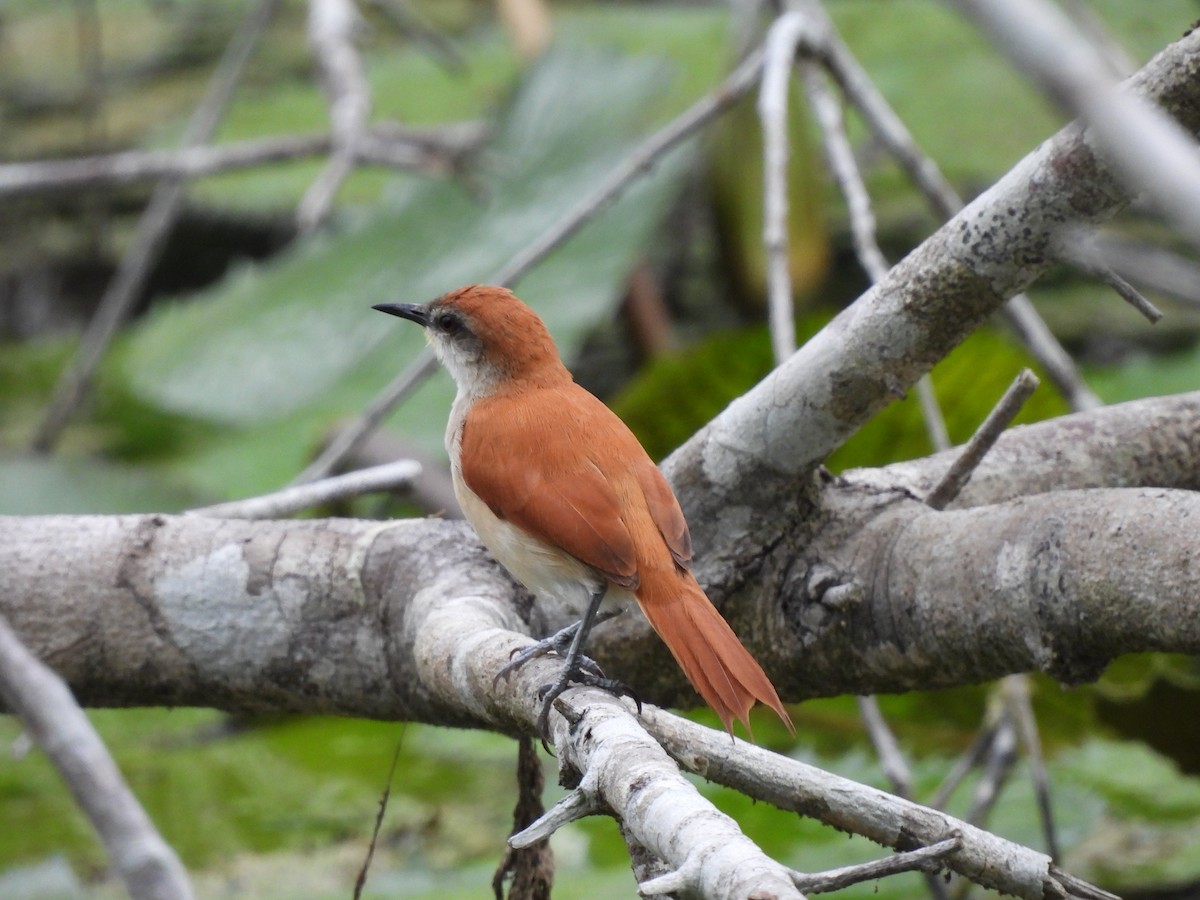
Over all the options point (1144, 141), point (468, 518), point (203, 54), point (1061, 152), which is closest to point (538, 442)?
point (468, 518)

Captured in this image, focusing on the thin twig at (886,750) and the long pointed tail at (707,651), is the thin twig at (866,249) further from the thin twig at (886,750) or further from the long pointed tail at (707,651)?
the long pointed tail at (707,651)

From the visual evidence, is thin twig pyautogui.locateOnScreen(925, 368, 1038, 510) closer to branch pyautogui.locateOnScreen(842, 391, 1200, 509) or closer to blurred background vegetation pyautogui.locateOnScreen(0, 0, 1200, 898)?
branch pyautogui.locateOnScreen(842, 391, 1200, 509)

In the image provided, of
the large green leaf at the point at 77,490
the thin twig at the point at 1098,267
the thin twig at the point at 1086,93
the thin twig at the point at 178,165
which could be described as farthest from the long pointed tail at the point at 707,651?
the large green leaf at the point at 77,490

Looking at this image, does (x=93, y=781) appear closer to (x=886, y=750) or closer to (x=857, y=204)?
(x=886, y=750)

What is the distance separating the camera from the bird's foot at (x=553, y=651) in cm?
177

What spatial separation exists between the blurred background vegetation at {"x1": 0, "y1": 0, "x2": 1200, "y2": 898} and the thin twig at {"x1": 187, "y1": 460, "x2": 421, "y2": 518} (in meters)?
0.89

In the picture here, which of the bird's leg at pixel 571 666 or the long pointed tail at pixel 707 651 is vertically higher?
the bird's leg at pixel 571 666

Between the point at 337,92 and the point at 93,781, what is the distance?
3.71m

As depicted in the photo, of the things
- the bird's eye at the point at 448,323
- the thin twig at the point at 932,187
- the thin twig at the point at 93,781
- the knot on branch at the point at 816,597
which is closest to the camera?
the thin twig at the point at 93,781

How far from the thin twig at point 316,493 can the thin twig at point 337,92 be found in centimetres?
124

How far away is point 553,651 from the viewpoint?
80.6 inches

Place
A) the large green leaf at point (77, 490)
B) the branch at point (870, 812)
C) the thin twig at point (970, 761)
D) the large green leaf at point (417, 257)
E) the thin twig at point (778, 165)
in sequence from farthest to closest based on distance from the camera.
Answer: the large green leaf at point (417, 257) < the large green leaf at point (77, 490) < the thin twig at point (970, 761) < the thin twig at point (778, 165) < the branch at point (870, 812)

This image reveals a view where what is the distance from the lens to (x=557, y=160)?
15.9 feet

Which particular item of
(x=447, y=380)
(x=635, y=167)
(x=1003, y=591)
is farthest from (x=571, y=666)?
(x=447, y=380)
